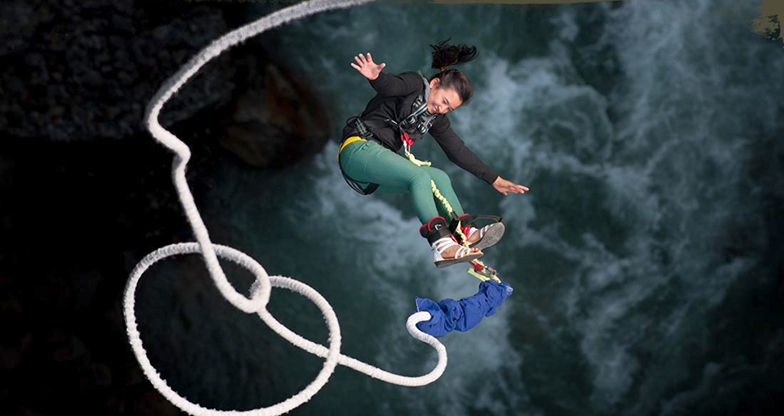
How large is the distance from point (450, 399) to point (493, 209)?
1.84 metres

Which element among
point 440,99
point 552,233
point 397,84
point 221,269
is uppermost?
point 552,233

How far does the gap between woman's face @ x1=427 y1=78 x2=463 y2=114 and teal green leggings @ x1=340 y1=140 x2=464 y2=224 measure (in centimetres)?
28

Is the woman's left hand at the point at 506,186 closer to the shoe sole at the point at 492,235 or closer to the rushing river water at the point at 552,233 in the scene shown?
the shoe sole at the point at 492,235

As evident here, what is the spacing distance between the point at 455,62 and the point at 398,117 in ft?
1.20

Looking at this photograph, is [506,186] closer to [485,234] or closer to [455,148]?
[455,148]

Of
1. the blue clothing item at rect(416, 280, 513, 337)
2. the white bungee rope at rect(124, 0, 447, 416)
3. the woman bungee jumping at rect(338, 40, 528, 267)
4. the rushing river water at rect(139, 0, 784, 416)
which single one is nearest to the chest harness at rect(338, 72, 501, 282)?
the woman bungee jumping at rect(338, 40, 528, 267)

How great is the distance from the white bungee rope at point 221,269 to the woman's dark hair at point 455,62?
87 cm

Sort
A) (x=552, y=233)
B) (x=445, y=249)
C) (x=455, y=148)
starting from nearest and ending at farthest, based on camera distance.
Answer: (x=445, y=249) → (x=455, y=148) → (x=552, y=233)

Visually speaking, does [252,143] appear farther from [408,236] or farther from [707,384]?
[707,384]

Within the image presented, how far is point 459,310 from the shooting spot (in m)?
2.84

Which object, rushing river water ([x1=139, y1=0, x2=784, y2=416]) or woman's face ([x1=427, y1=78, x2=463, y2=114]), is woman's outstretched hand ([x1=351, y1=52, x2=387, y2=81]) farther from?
rushing river water ([x1=139, y1=0, x2=784, y2=416])

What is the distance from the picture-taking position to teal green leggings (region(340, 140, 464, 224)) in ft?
8.72

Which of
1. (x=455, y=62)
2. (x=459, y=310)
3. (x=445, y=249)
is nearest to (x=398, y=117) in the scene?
(x=455, y=62)

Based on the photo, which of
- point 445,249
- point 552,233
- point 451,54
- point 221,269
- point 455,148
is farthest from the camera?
point 552,233
